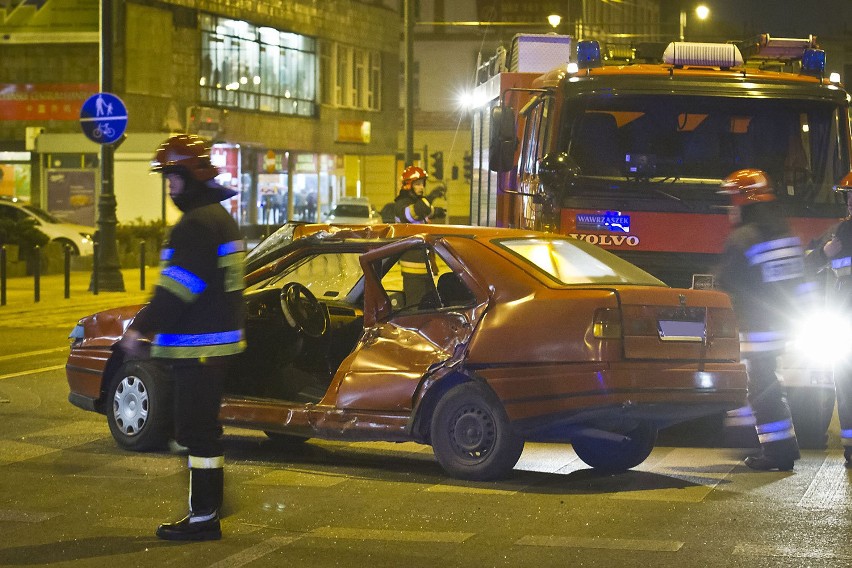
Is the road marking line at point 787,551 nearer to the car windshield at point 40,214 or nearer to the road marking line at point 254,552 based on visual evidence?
the road marking line at point 254,552

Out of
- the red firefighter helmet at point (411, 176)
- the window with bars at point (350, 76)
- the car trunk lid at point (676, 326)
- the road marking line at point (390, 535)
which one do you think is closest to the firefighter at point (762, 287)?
the car trunk lid at point (676, 326)

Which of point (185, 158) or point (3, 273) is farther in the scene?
point (3, 273)

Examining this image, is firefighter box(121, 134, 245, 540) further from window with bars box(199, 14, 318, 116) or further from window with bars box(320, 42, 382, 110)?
window with bars box(320, 42, 382, 110)

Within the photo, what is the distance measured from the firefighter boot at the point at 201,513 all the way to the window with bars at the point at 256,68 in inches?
1580

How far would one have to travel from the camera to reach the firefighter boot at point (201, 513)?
6.88 meters

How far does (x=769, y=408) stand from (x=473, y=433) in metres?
1.89

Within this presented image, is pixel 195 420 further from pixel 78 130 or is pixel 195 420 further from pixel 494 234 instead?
pixel 78 130

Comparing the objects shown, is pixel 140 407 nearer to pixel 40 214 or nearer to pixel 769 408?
pixel 769 408

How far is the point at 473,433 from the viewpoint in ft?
27.5

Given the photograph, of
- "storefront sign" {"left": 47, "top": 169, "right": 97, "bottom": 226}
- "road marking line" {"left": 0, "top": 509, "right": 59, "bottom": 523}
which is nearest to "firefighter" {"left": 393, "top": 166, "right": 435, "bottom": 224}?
"road marking line" {"left": 0, "top": 509, "right": 59, "bottom": 523}

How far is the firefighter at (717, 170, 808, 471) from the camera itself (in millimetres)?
8969

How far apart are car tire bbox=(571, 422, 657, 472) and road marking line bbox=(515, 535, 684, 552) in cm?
190

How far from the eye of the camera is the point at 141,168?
39844 mm

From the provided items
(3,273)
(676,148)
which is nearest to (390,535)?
(676,148)
